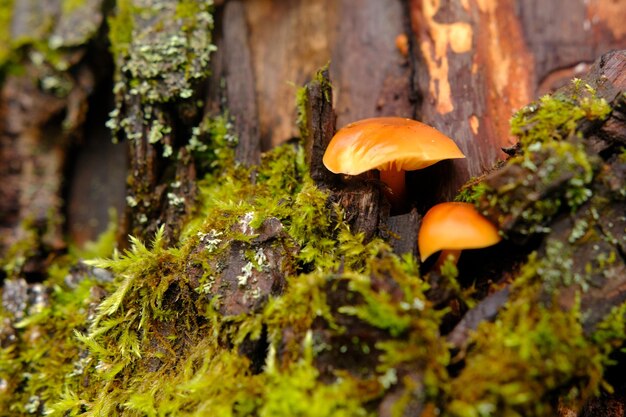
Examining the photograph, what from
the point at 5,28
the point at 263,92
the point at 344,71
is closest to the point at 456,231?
the point at 344,71

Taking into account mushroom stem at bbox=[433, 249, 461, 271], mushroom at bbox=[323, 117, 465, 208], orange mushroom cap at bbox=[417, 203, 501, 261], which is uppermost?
mushroom at bbox=[323, 117, 465, 208]

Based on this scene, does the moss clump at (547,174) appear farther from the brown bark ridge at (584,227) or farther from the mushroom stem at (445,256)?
the mushroom stem at (445,256)

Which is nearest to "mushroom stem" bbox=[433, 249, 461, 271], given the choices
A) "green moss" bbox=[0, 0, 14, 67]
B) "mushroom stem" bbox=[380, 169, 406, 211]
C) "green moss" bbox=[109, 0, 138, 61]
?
"mushroom stem" bbox=[380, 169, 406, 211]

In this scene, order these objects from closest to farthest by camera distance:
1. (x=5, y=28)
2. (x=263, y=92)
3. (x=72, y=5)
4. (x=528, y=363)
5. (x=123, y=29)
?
(x=528, y=363), (x=123, y=29), (x=263, y=92), (x=72, y=5), (x=5, y=28)

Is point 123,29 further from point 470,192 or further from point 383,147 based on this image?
point 470,192

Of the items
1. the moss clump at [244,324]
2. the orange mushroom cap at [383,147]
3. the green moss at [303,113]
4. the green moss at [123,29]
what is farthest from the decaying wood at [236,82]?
the orange mushroom cap at [383,147]

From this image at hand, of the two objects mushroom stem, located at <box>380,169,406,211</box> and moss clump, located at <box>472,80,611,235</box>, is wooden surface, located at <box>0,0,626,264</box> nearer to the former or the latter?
mushroom stem, located at <box>380,169,406,211</box>

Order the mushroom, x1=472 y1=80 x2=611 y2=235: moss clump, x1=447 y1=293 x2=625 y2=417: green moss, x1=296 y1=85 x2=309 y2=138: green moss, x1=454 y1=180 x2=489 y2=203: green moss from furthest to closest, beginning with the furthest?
1. x1=296 y1=85 x2=309 y2=138: green moss
2. x1=454 y1=180 x2=489 y2=203: green moss
3. the mushroom
4. x1=472 y1=80 x2=611 y2=235: moss clump
5. x1=447 y1=293 x2=625 y2=417: green moss
